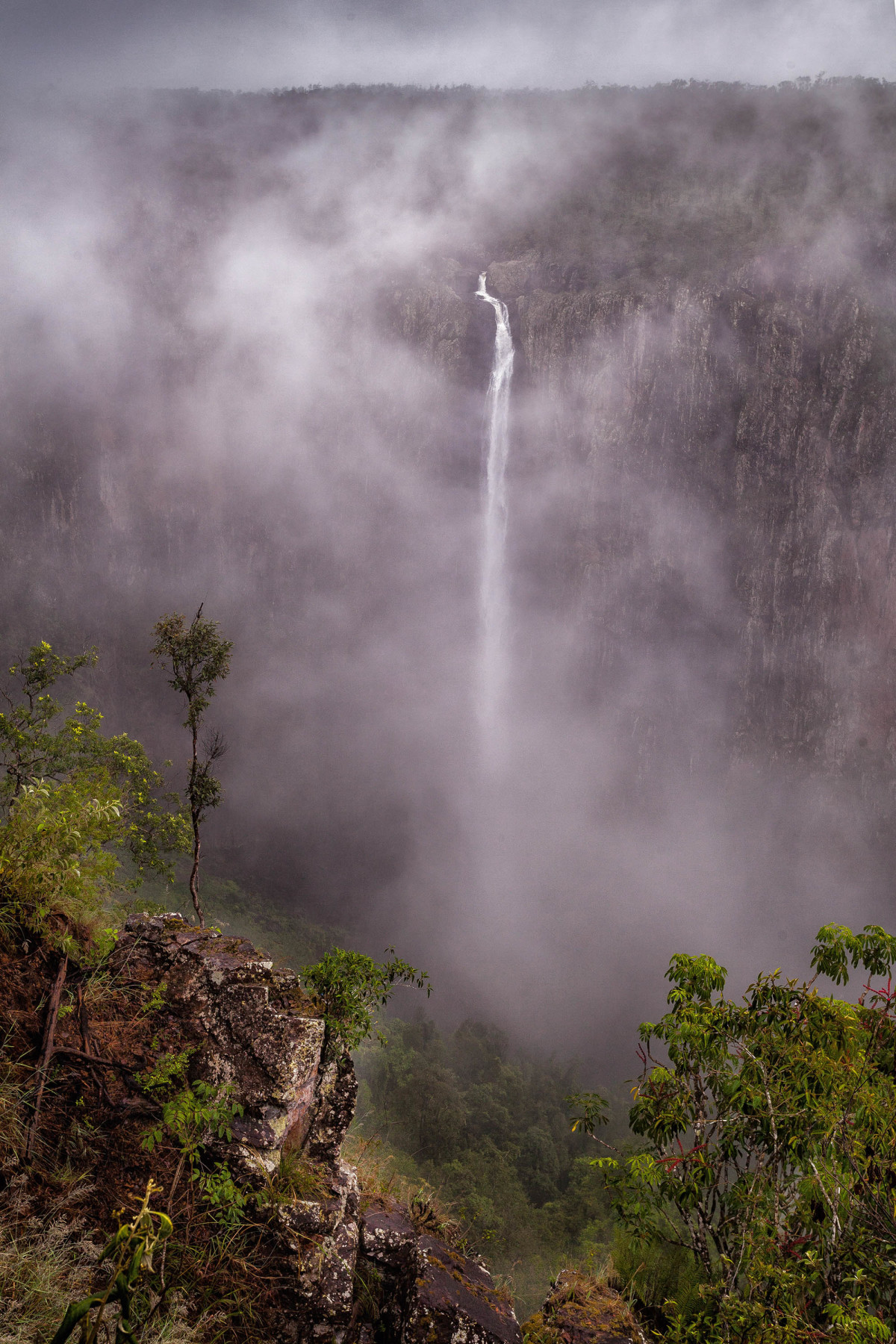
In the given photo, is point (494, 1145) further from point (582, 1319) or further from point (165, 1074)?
point (165, 1074)

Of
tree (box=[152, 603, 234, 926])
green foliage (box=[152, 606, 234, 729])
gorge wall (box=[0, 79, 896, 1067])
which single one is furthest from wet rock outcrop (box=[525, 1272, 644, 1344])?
gorge wall (box=[0, 79, 896, 1067])

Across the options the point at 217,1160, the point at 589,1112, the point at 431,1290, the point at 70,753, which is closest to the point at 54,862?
the point at 217,1160

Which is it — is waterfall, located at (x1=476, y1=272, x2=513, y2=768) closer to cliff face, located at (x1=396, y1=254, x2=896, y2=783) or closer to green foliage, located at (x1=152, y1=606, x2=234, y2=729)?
cliff face, located at (x1=396, y1=254, x2=896, y2=783)

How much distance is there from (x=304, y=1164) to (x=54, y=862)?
2.38 metres

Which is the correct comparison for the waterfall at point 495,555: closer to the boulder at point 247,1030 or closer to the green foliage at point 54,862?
the boulder at point 247,1030

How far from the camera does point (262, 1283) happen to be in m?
3.45

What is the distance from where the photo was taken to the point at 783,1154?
4395 millimetres

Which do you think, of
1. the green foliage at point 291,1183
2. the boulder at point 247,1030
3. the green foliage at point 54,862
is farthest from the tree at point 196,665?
the green foliage at point 291,1183

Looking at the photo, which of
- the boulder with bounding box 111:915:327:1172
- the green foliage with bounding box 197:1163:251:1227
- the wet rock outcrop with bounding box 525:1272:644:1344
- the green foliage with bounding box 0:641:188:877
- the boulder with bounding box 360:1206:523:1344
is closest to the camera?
the green foliage with bounding box 197:1163:251:1227

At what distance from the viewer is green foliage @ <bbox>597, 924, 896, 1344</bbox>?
3699mm

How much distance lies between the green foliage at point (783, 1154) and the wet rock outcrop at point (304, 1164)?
54.5 inches

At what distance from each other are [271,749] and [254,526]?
26238 millimetres

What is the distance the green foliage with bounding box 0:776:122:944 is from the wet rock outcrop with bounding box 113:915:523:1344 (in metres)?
0.50

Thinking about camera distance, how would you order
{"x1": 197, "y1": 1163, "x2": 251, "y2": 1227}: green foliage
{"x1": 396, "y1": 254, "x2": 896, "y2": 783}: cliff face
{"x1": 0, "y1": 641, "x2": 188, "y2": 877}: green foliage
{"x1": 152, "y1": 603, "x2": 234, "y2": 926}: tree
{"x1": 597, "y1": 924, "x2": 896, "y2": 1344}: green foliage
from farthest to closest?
{"x1": 396, "y1": 254, "x2": 896, "y2": 783}: cliff face → {"x1": 152, "y1": 603, "x2": 234, "y2": 926}: tree → {"x1": 0, "y1": 641, "x2": 188, "y2": 877}: green foliage → {"x1": 597, "y1": 924, "x2": 896, "y2": 1344}: green foliage → {"x1": 197, "y1": 1163, "x2": 251, "y2": 1227}: green foliage
